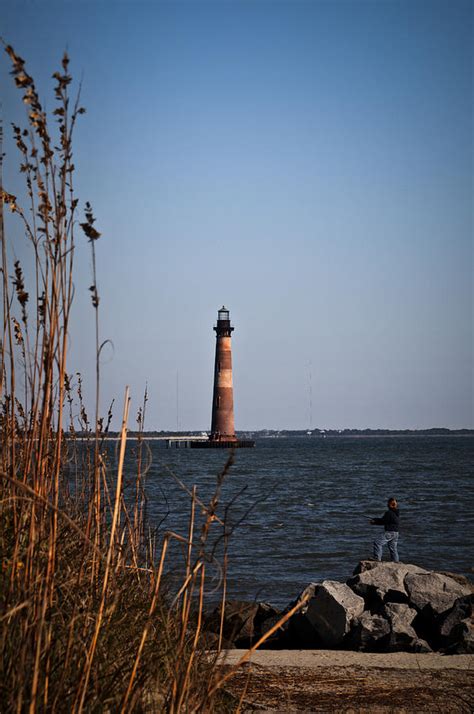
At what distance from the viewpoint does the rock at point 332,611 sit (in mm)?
8422

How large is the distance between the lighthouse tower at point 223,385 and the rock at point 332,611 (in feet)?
152

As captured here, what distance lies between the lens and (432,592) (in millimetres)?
9250

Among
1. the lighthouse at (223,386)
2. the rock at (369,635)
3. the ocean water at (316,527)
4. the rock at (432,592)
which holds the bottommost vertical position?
the ocean water at (316,527)

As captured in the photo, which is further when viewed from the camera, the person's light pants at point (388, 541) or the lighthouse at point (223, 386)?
the lighthouse at point (223, 386)

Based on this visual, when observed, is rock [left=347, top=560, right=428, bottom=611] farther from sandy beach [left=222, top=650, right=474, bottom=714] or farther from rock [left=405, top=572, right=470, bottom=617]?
sandy beach [left=222, top=650, right=474, bottom=714]

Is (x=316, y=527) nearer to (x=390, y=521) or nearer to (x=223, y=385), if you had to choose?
(x=390, y=521)

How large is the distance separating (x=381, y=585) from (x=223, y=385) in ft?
151

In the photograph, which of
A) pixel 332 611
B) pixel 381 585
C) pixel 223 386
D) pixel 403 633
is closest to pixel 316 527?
pixel 381 585

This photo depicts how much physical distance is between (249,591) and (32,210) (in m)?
11.1

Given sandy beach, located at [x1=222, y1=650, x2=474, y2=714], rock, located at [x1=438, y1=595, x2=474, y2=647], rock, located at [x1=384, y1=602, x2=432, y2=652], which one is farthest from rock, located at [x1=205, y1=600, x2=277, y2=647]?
rock, located at [x1=438, y1=595, x2=474, y2=647]

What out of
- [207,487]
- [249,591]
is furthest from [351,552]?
[207,487]

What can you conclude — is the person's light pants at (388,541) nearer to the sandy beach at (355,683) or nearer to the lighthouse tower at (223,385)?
the sandy beach at (355,683)

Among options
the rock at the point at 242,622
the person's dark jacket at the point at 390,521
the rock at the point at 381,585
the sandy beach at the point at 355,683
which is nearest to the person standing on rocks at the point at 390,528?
the person's dark jacket at the point at 390,521

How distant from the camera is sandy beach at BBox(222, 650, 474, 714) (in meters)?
4.97
